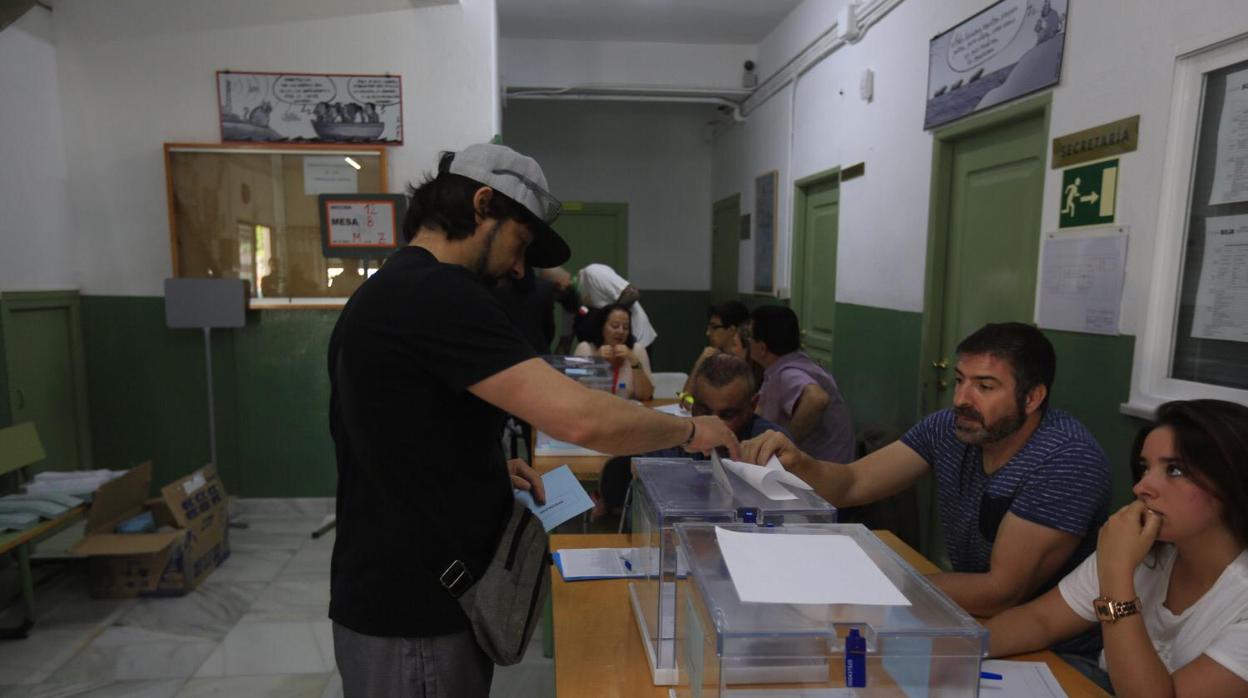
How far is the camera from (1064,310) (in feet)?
7.72

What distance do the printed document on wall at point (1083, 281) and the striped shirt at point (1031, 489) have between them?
78 cm

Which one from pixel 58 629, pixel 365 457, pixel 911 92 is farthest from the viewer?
pixel 911 92

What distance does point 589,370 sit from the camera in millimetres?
3410

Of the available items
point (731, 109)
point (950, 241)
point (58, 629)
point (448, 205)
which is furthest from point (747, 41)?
point (58, 629)

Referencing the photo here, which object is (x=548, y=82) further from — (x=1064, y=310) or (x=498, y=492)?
(x=498, y=492)

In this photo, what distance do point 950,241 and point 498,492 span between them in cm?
271

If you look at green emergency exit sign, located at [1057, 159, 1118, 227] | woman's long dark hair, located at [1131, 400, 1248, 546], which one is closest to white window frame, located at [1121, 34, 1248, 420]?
green emergency exit sign, located at [1057, 159, 1118, 227]

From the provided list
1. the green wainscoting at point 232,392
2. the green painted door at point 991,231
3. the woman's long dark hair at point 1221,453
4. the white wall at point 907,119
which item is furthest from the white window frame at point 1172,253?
the green wainscoting at point 232,392

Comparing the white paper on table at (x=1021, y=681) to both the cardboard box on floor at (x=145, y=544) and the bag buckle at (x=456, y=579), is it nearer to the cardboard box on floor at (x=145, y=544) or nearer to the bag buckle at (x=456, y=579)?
the bag buckle at (x=456, y=579)

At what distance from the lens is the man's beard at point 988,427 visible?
61.7 inches

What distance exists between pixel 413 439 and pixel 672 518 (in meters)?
0.44

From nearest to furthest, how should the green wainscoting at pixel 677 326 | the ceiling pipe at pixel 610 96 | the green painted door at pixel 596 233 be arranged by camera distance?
the ceiling pipe at pixel 610 96, the green painted door at pixel 596 233, the green wainscoting at pixel 677 326

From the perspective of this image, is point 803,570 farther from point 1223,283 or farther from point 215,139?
point 215,139

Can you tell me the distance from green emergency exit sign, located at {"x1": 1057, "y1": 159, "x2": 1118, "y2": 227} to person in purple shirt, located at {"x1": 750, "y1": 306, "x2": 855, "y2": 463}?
1028 millimetres
